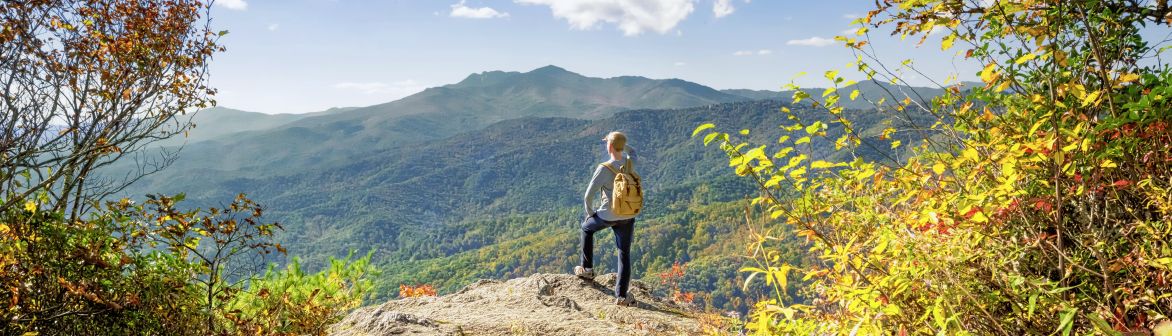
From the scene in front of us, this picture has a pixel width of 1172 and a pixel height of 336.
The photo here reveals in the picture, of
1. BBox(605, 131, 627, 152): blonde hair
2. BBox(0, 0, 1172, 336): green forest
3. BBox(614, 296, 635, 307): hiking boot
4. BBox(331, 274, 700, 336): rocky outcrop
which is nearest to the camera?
BBox(0, 0, 1172, 336): green forest

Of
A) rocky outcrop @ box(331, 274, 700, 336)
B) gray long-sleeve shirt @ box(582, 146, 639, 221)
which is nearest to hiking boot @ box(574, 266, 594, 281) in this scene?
rocky outcrop @ box(331, 274, 700, 336)

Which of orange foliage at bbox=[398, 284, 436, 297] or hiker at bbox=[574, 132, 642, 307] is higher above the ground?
hiker at bbox=[574, 132, 642, 307]

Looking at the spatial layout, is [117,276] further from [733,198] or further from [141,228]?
[733,198]

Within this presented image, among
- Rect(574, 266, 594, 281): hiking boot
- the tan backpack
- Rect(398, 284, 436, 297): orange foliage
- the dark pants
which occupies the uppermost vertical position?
the tan backpack

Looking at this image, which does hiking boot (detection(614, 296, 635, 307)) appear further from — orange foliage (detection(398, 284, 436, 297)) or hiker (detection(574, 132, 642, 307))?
orange foliage (detection(398, 284, 436, 297))

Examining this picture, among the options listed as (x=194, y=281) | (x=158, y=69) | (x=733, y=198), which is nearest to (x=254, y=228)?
(x=194, y=281)

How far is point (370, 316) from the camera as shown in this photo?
547cm

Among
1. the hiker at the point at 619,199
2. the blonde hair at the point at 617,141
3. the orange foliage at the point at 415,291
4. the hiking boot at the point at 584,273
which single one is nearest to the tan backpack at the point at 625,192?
the hiker at the point at 619,199

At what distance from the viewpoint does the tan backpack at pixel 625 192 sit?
5918 millimetres

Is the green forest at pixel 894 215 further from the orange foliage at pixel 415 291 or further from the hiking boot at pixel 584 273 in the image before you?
the orange foliage at pixel 415 291

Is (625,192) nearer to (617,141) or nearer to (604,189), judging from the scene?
(604,189)

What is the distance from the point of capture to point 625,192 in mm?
5906

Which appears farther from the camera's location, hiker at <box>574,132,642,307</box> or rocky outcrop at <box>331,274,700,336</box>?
hiker at <box>574,132,642,307</box>

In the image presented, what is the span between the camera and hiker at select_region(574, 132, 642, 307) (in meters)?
5.95
